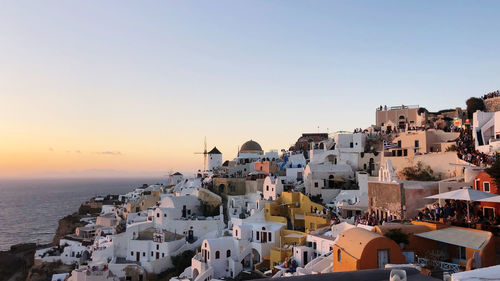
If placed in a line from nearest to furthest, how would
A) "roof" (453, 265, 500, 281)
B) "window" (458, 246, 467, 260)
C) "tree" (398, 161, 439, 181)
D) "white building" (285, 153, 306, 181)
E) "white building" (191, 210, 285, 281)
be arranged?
"roof" (453, 265, 500, 281), "window" (458, 246, 467, 260), "tree" (398, 161, 439, 181), "white building" (191, 210, 285, 281), "white building" (285, 153, 306, 181)

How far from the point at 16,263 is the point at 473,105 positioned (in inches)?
2163

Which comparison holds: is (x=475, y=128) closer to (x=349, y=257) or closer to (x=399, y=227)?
(x=399, y=227)

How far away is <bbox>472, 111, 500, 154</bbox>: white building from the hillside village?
0.07 meters

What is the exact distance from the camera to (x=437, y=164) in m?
27.8

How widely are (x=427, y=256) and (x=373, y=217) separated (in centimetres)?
802

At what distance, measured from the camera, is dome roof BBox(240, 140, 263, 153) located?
203 feet

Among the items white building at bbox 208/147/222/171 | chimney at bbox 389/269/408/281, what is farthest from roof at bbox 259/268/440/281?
white building at bbox 208/147/222/171

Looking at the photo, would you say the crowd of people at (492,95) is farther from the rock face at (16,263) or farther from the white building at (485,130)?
the rock face at (16,263)

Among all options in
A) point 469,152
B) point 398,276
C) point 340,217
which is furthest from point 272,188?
point 398,276

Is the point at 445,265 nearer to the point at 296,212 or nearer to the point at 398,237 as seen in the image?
the point at 398,237

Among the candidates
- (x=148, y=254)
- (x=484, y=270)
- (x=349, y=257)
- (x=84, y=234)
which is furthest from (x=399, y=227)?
(x=84, y=234)

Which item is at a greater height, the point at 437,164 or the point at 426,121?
the point at 426,121

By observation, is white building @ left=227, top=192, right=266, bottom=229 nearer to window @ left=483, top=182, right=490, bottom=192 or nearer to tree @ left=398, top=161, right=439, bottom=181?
tree @ left=398, top=161, right=439, bottom=181

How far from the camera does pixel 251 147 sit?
62.2 meters
